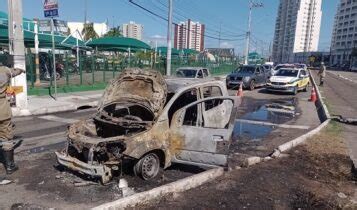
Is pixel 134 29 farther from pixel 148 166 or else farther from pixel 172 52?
pixel 148 166

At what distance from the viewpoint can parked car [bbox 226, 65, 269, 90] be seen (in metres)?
25.2

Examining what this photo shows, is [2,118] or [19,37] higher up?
[19,37]

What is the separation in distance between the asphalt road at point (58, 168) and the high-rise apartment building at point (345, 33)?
147126 millimetres

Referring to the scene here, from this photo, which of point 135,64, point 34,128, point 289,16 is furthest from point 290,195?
point 289,16

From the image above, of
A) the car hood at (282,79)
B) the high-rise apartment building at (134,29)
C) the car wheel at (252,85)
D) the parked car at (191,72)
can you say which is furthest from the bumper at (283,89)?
the high-rise apartment building at (134,29)

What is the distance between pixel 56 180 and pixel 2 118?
143 centimetres

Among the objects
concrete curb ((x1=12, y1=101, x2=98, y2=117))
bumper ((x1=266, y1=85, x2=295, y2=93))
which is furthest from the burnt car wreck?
bumper ((x1=266, y1=85, x2=295, y2=93))

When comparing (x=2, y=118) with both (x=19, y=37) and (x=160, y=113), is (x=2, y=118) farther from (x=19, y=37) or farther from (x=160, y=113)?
(x=19, y=37)

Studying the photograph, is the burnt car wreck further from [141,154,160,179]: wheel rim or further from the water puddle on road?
the water puddle on road

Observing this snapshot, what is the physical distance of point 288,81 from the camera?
2333 cm

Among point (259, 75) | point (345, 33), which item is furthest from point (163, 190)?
point (345, 33)

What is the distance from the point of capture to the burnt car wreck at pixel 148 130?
19.2 feet

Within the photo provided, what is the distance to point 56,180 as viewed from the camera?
6234mm

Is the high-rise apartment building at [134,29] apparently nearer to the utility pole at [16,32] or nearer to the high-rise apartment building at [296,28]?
the high-rise apartment building at [296,28]
